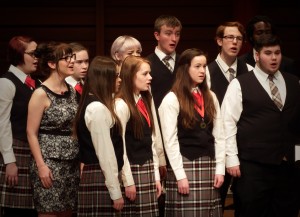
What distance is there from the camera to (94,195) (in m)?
3.37

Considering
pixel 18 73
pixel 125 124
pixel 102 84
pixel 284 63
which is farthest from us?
pixel 284 63

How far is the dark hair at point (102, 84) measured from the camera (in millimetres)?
3311

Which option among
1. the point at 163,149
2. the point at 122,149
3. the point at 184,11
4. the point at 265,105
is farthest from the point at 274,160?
the point at 184,11

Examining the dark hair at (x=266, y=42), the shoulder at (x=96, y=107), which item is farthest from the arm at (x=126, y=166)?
the dark hair at (x=266, y=42)

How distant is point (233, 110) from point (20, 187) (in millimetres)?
1391

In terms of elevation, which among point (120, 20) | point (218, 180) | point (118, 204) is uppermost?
point (120, 20)

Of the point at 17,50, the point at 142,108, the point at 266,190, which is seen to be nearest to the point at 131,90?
the point at 142,108

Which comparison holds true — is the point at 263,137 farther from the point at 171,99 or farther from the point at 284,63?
the point at 284,63

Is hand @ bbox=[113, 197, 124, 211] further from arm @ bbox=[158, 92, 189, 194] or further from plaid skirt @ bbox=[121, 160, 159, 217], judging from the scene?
arm @ bbox=[158, 92, 189, 194]

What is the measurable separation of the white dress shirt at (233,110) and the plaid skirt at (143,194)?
0.52 meters

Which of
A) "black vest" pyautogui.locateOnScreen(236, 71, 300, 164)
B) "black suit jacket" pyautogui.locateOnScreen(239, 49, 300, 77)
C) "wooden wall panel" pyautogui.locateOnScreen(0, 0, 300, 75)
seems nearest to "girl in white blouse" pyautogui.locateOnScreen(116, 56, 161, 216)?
"black vest" pyautogui.locateOnScreen(236, 71, 300, 164)

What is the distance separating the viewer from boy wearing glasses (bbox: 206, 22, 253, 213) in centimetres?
421

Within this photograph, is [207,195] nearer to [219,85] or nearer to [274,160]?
[274,160]

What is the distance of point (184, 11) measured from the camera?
20.7ft
